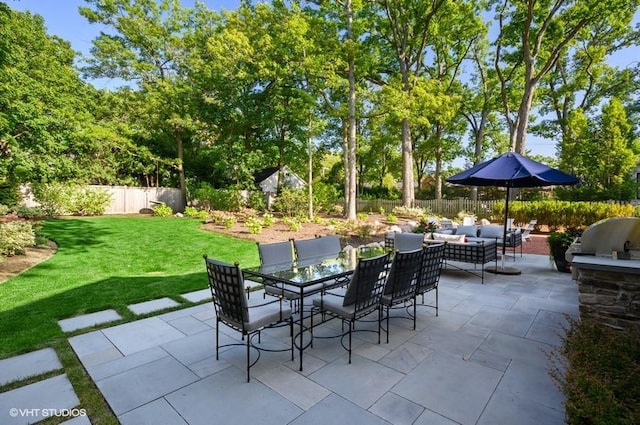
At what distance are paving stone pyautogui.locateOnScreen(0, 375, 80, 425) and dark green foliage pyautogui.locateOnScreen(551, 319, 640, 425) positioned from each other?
310 centimetres

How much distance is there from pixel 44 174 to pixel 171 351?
13.1 metres

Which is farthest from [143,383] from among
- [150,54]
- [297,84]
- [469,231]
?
[150,54]

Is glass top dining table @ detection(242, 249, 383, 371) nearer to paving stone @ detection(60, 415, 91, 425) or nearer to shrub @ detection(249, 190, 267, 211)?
paving stone @ detection(60, 415, 91, 425)

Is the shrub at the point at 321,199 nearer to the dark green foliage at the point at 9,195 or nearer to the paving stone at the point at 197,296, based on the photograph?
the paving stone at the point at 197,296

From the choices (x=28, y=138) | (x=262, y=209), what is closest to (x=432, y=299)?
(x=262, y=209)

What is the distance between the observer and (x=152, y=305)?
417 centimetres

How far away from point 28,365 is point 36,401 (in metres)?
0.68

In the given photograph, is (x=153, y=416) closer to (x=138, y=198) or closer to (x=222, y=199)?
(x=222, y=199)

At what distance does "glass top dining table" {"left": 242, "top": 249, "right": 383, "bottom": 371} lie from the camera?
9.44 feet

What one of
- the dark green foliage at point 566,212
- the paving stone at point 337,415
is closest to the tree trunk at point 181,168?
the dark green foliage at point 566,212

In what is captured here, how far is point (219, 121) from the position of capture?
1716cm

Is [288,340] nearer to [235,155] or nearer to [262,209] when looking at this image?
[262,209]

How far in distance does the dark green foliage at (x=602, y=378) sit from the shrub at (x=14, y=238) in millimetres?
8347

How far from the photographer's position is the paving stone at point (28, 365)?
98.9 inches
